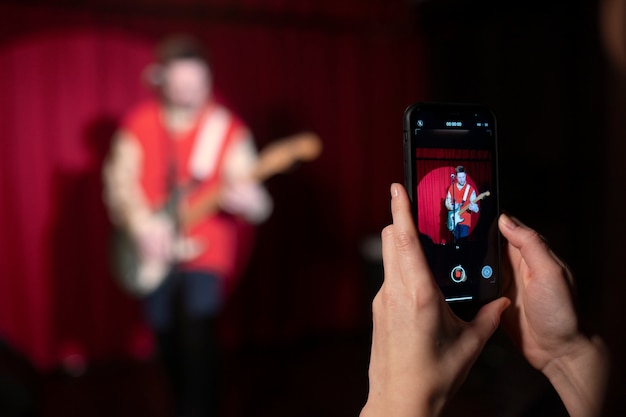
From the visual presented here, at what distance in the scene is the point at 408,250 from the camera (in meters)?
0.54

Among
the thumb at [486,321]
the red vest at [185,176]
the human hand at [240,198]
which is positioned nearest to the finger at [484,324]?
the thumb at [486,321]

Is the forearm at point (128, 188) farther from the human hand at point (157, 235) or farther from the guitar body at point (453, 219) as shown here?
the guitar body at point (453, 219)

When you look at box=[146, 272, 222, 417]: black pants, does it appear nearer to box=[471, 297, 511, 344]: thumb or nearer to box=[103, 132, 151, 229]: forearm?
box=[103, 132, 151, 229]: forearm

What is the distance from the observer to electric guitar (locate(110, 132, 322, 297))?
2.44 metres

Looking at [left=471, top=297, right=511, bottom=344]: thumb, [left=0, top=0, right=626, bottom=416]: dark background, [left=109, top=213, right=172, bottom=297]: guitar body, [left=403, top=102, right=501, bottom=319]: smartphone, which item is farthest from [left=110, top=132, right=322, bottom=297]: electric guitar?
[left=471, top=297, right=511, bottom=344]: thumb

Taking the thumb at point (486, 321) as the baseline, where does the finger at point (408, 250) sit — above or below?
above

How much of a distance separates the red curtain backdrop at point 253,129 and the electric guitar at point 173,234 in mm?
96

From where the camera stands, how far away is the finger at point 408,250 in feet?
1.73

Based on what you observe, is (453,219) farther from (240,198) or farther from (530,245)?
(240,198)

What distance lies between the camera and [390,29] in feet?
11.2

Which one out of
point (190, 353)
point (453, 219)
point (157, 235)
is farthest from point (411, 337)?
point (157, 235)

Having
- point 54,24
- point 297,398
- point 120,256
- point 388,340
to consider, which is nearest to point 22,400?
point 388,340

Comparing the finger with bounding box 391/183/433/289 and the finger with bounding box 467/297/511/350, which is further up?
the finger with bounding box 391/183/433/289

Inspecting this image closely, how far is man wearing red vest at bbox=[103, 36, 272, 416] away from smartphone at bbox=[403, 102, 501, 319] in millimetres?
1631
